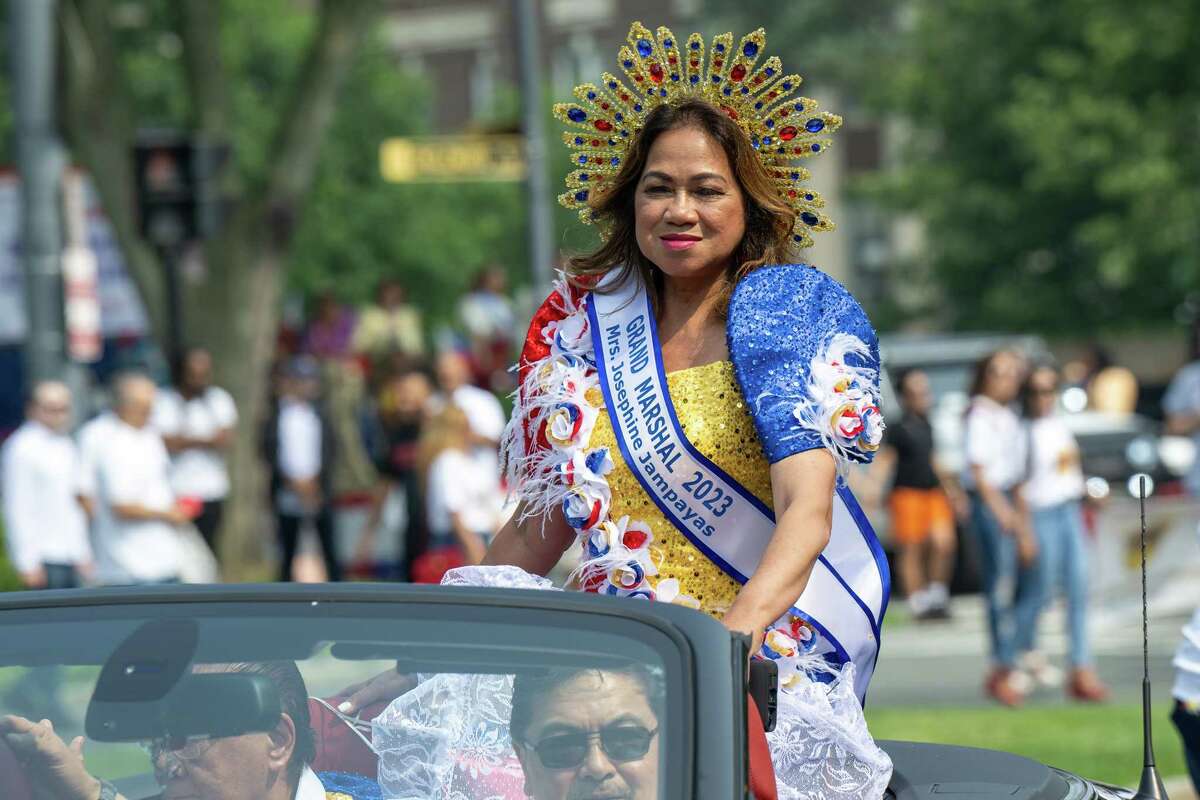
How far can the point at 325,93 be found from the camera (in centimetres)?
1692

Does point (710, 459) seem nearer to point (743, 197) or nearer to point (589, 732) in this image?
point (743, 197)

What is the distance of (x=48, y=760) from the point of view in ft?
10.1

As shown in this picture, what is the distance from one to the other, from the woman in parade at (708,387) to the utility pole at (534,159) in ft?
39.1

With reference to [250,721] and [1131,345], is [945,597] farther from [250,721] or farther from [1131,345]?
[1131,345]

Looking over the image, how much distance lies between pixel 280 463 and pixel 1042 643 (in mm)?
5274

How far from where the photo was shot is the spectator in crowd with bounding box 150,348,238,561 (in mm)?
14375

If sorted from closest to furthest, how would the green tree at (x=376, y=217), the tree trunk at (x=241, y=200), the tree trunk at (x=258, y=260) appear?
the tree trunk at (x=241, y=200)
the tree trunk at (x=258, y=260)
the green tree at (x=376, y=217)

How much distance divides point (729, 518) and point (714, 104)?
74 centimetres

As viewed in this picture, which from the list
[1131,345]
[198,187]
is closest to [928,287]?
[1131,345]

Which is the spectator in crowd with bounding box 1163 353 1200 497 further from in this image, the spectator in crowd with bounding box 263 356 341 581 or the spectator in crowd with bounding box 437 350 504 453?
the spectator in crowd with bounding box 263 356 341 581

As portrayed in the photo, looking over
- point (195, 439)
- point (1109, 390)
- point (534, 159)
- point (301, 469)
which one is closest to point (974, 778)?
point (195, 439)

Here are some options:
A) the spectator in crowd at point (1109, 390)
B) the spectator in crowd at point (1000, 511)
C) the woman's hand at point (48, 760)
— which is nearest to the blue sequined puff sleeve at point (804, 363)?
the woman's hand at point (48, 760)

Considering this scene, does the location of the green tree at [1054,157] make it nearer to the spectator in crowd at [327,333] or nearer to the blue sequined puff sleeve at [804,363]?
the spectator in crowd at [327,333]

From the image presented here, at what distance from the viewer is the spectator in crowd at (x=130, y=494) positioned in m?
10.9
